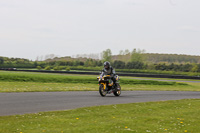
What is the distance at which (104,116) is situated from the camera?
11180mm

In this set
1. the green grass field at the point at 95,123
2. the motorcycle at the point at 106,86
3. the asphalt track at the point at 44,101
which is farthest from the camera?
the motorcycle at the point at 106,86

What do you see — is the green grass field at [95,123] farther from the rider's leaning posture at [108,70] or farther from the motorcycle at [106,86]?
the rider's leaning posture at [108,70]

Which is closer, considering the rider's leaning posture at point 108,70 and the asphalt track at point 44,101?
the asphalt track at point 44,101

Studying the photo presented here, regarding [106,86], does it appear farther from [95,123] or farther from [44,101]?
[95,123]

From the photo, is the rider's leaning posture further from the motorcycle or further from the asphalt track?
the asphalt track

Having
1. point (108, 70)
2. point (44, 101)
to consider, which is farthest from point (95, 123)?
point (108, 70)

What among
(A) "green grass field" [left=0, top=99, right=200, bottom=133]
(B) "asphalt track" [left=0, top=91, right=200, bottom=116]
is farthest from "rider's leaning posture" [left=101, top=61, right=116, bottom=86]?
(A) "green grass field" [left=0, top=99, right=200, bottom=133]

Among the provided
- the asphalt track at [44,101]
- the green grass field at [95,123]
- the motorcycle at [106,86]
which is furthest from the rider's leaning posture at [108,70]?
the green grass field at [95,123]

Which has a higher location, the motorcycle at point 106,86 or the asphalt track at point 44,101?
the motorcycle at point 106,86

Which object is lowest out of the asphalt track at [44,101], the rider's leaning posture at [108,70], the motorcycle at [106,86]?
the asphalt track at [44,101]

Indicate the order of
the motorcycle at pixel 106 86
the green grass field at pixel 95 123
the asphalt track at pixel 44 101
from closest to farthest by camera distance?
1. the green grass field at pixel 95 123
2. the asphalt track at pixel 44 101
3. the motorcycle at pixel 106 86

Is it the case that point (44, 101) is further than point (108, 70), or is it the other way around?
point (108, 70)

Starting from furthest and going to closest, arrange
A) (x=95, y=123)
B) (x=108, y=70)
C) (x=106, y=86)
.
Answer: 1. (x=106, y=86)
2. (x=108, y=70)
3. (x=95, y=123)

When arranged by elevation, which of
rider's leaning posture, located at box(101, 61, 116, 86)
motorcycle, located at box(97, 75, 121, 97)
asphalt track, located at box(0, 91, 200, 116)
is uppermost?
rider's leaning posture, located at box(101, 61, 116, 86)
